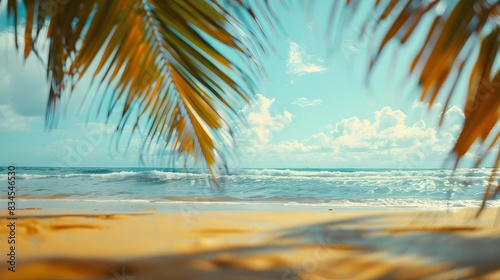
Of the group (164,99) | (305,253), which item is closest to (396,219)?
(305,253)

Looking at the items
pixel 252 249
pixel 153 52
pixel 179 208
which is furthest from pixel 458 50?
pixel 179 208

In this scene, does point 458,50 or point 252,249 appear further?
point 252,249

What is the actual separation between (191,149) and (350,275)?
74 centimetres

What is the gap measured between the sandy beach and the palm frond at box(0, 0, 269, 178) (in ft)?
1.93

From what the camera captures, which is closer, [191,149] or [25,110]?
[191,149]

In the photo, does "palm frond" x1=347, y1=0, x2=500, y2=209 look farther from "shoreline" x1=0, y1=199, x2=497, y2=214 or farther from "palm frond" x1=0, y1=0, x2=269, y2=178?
"shoreline" x1=0, y1=199, x2=497, y2=214

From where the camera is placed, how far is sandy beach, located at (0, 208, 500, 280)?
5.28 feet

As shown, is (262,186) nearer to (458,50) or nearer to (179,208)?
(179,208)

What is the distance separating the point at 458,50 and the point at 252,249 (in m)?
1.61

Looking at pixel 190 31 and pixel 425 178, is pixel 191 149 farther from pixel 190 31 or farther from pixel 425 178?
pixel 425 178

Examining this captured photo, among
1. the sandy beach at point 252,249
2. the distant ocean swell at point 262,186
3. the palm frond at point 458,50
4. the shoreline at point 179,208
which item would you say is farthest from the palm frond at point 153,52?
the distant ocean swell at point 262,186

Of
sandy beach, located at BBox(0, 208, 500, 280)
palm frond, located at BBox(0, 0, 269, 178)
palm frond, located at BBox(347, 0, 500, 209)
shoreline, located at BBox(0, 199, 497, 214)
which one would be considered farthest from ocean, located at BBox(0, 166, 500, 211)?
palm frond, located at BBox(347, 0, 500, 209)

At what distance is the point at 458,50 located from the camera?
0.55 metres

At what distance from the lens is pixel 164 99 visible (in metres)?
1.30
